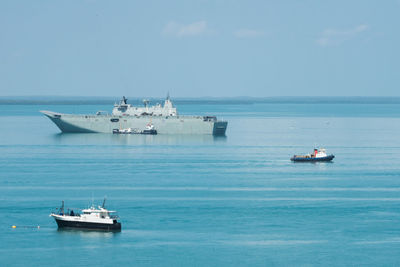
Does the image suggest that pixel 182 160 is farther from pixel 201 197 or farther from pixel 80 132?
pixel 80 132

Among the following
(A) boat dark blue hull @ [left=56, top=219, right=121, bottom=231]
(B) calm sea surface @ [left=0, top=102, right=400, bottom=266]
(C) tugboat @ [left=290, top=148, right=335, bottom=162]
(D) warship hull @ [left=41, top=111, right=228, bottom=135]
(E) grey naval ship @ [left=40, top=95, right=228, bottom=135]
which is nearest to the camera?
(B) calm sea surface @ [left=0, top=102, right=400, bottom=266]

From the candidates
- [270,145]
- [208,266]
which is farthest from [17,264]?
[270,145]

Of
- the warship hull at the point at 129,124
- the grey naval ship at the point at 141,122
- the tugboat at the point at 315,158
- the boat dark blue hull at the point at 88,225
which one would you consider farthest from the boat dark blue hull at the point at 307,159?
the boat dark blue hull at the point at 88,225

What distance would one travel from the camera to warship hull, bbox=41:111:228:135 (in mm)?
115812

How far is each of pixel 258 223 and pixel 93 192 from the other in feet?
50.0

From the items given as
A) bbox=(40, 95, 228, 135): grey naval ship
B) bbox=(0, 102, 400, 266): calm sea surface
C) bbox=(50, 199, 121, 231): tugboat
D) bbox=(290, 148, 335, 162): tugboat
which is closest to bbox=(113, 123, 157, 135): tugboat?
bbox=(40, 95, 228, 135): grey naval ship

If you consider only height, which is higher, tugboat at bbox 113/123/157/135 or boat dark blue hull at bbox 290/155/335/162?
tugboat at bbox 113/123/157/135

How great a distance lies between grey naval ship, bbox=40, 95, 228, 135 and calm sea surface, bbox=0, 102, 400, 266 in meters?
22.2

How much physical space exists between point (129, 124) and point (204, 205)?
68.6 meters

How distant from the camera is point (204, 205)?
51.4m

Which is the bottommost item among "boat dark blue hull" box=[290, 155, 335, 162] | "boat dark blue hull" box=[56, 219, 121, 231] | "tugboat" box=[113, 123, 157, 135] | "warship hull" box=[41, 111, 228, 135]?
"boat dark blue hull" box=[56, 219, 121, 231]

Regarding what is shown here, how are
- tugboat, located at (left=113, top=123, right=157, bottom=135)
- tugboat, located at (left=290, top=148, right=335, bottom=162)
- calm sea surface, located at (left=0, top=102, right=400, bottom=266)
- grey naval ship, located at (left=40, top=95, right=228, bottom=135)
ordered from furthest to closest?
1. tugboat, located at (left=113, top=123, right=157, bottom=135)
2. grey naval ship, located at (left=40, top=95, right=228, bottom=135)
3. tugboat, located at (left=290, top=148, right=335, bottom=162)
4. calm sea surface, located at (left=0, top=102, right=400, bottom=266)

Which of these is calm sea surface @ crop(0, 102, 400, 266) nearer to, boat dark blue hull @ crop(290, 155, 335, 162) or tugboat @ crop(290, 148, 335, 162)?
boat dark blue hull @ crop(290, 155, 335, 162)

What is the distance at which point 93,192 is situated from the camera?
56219mm
